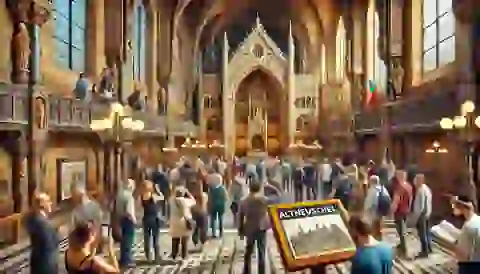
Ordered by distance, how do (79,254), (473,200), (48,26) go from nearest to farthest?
(79,254), (473,200), (48,26)

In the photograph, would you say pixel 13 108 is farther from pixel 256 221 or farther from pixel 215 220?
pixel 215 220

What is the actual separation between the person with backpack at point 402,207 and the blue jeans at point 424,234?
22 cm

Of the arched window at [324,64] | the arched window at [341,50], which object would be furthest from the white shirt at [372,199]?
the arched window at [341,50]

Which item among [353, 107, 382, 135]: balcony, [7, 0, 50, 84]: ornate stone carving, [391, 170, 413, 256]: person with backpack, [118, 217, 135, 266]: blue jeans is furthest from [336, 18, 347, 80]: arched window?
[7, 0, 50, 84]: ornate stone carving

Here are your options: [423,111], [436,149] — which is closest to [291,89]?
[423,111]

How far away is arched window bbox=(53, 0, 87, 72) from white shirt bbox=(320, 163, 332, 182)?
5.17 meters

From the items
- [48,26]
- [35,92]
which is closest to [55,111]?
[35,92]

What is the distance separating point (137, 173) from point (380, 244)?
7.40 m

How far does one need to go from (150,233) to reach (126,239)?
756 millimetres

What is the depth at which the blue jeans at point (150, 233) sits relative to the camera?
385 inches

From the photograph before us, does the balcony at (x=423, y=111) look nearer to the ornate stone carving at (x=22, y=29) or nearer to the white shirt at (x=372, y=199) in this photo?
the white shirt at (x=372, y=199)

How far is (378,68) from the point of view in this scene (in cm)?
1598

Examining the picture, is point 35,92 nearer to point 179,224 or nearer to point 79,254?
point 179,224

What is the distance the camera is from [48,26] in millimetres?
11578
